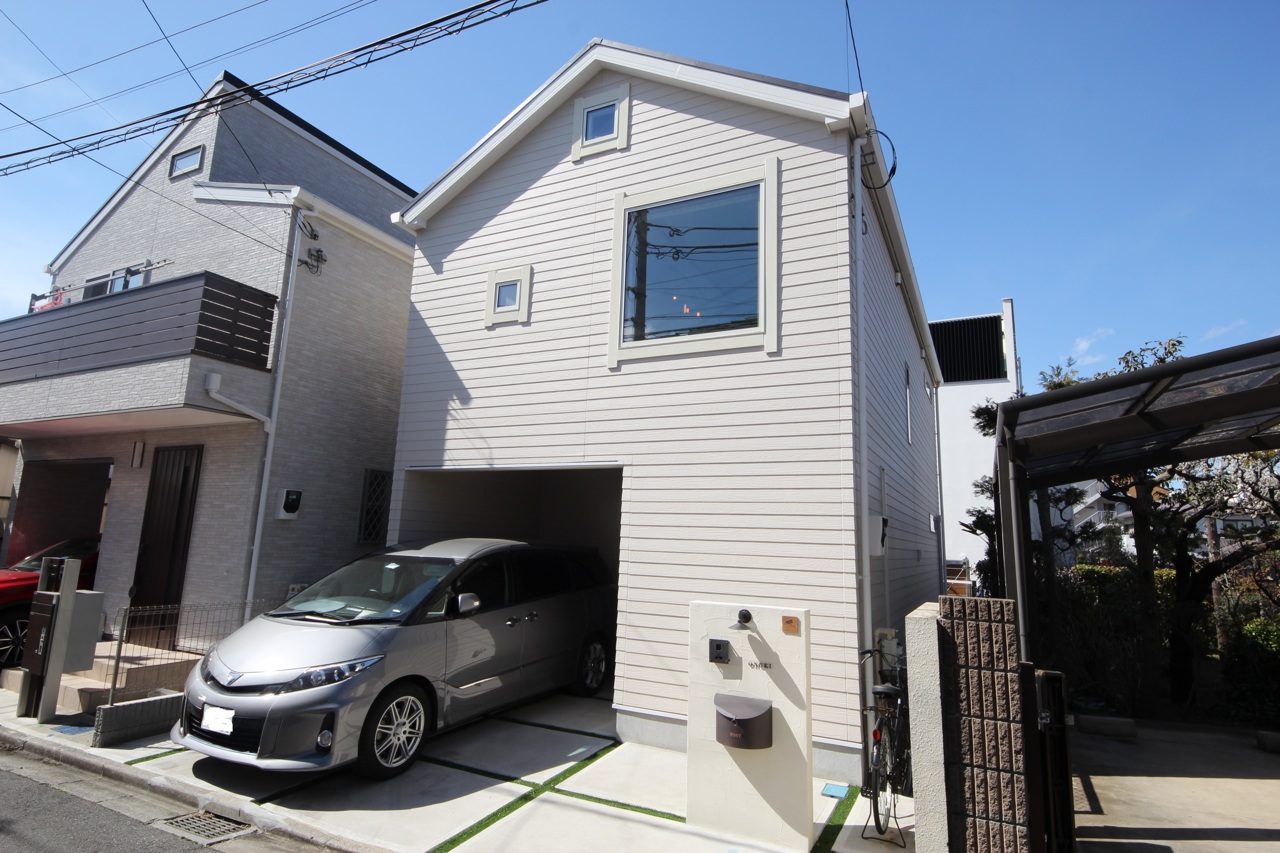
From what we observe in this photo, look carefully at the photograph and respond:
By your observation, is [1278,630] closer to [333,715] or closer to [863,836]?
[863,836]

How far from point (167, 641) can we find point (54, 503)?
5382 millimetres

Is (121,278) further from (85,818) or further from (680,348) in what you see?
(680,348)

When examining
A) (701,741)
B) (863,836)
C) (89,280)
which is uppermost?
(89,280)

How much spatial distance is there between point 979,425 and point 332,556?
10.7 metres

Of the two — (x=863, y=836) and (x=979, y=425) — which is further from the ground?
(x=979, y=425)

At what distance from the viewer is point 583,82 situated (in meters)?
7.91

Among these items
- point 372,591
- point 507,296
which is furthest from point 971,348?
point 372,591

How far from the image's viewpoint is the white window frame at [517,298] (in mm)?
7773

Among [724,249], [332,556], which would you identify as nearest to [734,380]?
[724,249]

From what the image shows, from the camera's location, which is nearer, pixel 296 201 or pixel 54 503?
pixel 296 201

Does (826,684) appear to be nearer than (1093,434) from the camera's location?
No

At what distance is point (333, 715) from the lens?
4754 mm

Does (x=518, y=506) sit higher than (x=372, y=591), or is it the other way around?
(x=518, y=506)

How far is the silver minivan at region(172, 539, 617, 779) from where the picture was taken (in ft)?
15.6
